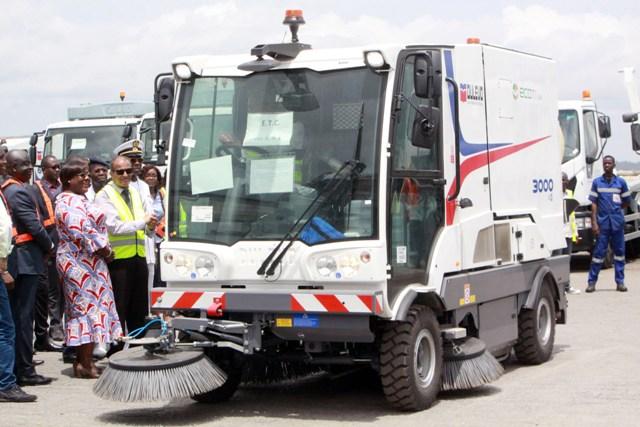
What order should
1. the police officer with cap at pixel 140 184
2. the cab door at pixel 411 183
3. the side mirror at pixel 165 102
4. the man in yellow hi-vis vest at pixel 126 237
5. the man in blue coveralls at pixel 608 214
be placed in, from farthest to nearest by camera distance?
the man in blue coveralls at pixel 608 214, the police officer with cap at pixel 140 184, the man in yellow hi-vis vest at pixel 126 237, the side mirror at pixel 165 102, the cab door at pixel 411 183

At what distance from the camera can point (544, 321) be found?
10.9 meters

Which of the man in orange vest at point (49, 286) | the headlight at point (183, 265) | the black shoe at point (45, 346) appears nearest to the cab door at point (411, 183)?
the headlight at point (183, 265)

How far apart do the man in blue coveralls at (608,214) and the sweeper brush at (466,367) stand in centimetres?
888

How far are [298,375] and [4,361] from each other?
233cm

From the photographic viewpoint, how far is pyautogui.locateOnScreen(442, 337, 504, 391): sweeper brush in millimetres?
8828

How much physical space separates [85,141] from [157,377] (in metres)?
15.0

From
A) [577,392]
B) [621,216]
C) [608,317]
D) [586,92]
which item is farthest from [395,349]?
[586,92]

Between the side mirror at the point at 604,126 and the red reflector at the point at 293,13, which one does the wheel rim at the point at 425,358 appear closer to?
the red reflector at the point at 293,13

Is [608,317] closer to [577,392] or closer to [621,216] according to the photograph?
[621,216]

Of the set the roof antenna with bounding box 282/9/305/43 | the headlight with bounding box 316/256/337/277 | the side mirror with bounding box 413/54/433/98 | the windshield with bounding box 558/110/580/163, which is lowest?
the headlight with bounding box 316/256/337/277

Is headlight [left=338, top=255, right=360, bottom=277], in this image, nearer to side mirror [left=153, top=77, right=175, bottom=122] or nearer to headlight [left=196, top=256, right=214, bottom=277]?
headlight [left=196, top=256, right=214, bottom=277]

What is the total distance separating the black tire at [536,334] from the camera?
412 inches

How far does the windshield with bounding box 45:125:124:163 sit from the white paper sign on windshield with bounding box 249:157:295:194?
45.4 feet

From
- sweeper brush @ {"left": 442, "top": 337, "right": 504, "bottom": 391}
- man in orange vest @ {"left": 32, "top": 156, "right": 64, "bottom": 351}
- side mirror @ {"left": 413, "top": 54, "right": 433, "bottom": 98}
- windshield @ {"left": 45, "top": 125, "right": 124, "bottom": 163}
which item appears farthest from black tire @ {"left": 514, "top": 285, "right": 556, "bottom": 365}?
windshield @ {"left": 45, "top": 125, "right": 124, "bottom": 163}
